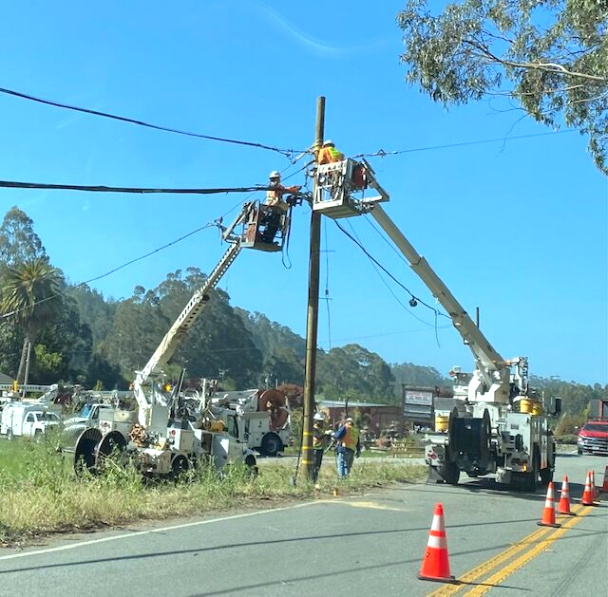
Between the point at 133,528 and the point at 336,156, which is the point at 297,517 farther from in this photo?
the point at 336,156

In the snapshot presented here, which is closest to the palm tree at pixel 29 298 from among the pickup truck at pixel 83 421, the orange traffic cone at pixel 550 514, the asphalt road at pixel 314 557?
the pickup truck at pixel 83 421

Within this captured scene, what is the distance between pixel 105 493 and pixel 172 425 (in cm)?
554

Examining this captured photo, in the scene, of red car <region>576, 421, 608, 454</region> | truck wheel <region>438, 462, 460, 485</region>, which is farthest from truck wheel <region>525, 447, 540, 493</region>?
red car <region>576, 421, 608, 454</region>

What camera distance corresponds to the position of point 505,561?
9055mm

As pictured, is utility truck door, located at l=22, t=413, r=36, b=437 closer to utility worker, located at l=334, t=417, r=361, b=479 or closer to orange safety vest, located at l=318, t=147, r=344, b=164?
utility worker, located at l=334, t=417, r=361, b=479

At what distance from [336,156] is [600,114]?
547 centimetres

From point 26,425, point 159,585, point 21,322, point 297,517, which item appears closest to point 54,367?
point 21,322

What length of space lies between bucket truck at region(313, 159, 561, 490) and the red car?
20.7 meters

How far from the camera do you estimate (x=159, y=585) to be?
7094mm

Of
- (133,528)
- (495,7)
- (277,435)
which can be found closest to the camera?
(133,528)

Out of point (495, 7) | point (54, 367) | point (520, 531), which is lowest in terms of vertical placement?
point (520, 531)

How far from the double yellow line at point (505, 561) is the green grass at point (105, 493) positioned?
4.83 metres

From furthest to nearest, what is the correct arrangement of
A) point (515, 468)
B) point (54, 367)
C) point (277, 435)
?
point (54, 367)
point (277, 435)
point (515, 468)

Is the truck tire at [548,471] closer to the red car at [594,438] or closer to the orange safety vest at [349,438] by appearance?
the orange safety vest at [349,438]
